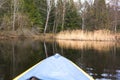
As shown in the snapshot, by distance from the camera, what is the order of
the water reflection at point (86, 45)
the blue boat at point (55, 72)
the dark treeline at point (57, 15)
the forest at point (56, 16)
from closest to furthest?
the blue boat at point (55, 72)
the water reflection at point (86, 45)
the forest at point (56, 16)
the dark treeline at point (57, 15)

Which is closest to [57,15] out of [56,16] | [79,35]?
[56,16]

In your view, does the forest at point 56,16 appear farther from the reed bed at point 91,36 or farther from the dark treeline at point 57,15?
the reed bed at point 91,36

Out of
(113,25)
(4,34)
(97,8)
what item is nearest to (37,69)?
(4,34)

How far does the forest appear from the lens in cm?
4109

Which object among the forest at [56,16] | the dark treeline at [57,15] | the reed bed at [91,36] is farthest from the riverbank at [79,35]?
the dark treeline at [57,15]

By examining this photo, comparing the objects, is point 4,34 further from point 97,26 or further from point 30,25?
point 97,26

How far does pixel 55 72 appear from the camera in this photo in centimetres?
747

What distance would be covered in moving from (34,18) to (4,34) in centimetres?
719

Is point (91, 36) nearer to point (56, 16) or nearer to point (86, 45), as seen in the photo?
point (86, 45)

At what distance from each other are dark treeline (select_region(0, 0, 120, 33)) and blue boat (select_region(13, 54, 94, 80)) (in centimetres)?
3225

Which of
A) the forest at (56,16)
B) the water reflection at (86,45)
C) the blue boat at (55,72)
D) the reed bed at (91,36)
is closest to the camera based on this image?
the blue boat at (55,72)

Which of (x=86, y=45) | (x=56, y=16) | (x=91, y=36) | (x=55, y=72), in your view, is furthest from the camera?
(x=56, y=16)

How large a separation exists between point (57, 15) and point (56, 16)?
0.39 meters

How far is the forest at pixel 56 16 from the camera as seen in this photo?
41094mm
